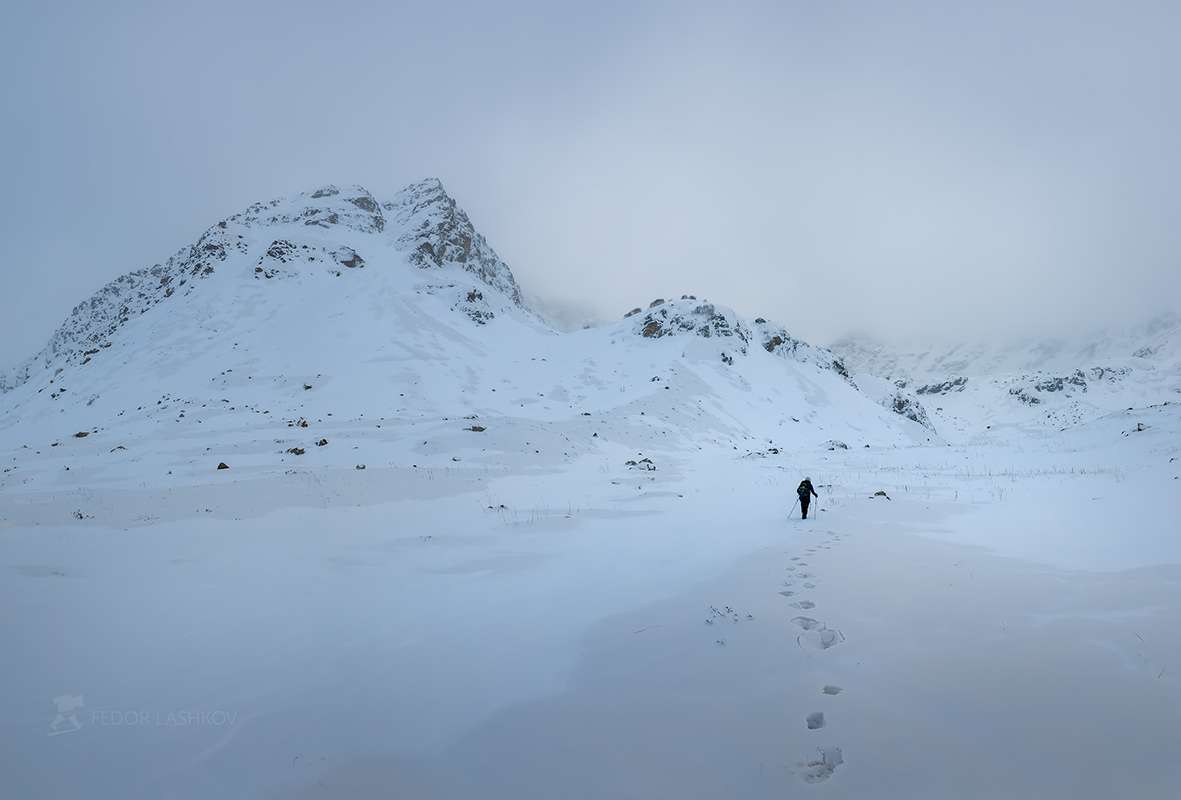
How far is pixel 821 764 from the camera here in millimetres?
3039

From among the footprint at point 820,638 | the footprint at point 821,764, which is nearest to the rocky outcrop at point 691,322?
the footprint at point 820,638

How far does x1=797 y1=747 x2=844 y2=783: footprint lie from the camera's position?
2.94 meters

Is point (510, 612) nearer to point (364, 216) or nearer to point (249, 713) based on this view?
point (249, 713)

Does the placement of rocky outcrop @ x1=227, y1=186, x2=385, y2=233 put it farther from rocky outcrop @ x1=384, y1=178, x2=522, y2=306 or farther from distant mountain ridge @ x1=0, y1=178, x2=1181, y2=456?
rocky outcrop @ x1=384, y1=178, x2=522, y2=306

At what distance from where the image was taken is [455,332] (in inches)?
1852

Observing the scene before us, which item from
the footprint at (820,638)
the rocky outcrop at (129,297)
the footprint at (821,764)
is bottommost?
the footprint at (821,764)

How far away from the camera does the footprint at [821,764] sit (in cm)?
294

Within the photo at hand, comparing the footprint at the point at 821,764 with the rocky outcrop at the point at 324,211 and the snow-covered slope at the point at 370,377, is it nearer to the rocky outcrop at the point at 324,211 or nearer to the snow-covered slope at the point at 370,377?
the snow-covered slope at the point at 370,377

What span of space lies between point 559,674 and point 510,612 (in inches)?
72.0

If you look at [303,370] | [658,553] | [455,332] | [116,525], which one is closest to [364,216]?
[455,332]

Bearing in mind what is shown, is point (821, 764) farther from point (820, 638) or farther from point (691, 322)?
point (691, 322)

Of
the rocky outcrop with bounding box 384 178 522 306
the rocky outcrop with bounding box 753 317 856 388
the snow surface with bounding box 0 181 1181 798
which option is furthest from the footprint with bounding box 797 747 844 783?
the rocky outcrop with bounding box 384 178 522 306

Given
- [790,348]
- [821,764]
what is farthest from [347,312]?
[790,348]

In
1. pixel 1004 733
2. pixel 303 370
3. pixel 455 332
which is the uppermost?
pixel 455 332
